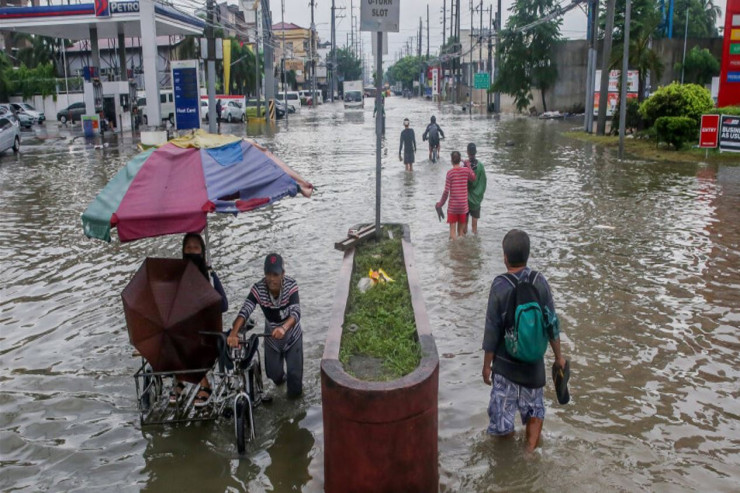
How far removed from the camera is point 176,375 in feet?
19.1

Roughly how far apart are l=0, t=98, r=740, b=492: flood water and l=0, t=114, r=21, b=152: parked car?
10121mm

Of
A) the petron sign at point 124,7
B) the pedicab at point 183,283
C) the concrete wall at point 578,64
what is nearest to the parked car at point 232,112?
the petron sign at point 124,7

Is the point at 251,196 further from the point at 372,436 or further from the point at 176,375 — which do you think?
the point at 372,436

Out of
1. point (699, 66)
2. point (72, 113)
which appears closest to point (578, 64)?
point (699, 66)

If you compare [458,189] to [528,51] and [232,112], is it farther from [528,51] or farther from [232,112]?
[528,51]

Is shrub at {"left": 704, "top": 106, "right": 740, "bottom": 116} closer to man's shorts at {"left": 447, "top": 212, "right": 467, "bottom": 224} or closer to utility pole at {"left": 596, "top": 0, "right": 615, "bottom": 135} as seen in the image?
utility pole at {"left": 596, "top": 0, "right": 615, "bottom": 135}

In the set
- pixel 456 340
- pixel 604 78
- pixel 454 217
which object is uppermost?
pixel 604 78

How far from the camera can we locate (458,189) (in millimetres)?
11906

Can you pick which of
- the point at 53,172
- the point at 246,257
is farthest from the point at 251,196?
the point at 53,172

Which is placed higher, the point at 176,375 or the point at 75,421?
the point at 176,375

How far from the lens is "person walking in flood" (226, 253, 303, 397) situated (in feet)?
19.4

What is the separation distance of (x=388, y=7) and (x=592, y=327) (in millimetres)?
4480

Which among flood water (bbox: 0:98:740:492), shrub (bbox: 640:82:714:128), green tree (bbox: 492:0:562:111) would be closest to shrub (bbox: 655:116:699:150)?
shrub (bbox: 640:82:714:128)

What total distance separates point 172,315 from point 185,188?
1.05 m
